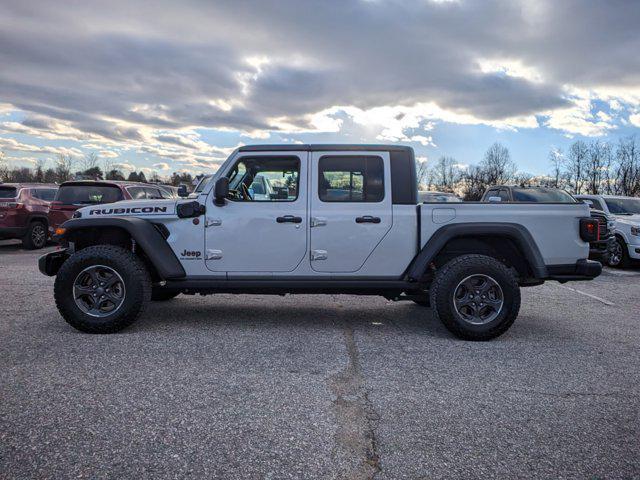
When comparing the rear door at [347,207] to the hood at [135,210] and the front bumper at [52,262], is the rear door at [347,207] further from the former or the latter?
the front bumper at [52,262]

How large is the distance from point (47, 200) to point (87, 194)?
11.7 feet

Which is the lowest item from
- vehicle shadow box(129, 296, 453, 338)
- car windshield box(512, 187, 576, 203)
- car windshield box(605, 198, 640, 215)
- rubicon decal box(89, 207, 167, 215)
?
Answer: vehicle shadow box(129, 296, 453, 338)

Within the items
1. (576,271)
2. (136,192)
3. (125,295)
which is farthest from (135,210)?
(136,192)

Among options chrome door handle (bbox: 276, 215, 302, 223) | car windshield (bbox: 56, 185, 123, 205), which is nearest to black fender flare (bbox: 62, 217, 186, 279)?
chrome door handle (bbox: 276, 215, 302, 223)

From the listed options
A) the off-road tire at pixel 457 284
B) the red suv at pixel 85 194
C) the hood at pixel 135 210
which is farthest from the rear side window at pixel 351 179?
the red suv at pixel 85 194

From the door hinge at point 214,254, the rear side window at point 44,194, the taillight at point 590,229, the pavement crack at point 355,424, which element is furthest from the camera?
the rear side window at point 44,194

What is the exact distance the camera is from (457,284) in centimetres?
478

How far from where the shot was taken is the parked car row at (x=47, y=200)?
1073 cm

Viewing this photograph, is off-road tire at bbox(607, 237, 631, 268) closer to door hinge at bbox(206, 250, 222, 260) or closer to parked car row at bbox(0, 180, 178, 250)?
door hinge at bbox(206, 250, 222, 260)

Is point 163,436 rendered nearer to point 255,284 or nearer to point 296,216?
point 255,284

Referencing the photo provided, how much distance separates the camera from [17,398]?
330cm

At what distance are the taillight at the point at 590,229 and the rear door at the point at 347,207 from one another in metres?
1.91

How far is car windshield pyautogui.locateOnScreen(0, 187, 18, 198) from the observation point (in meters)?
12.8

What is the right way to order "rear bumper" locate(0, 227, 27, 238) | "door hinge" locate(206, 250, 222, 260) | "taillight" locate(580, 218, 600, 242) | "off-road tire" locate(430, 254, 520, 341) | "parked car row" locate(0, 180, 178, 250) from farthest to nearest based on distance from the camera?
"rear bumper" locate(0, 227, 27, 238) < "parked car row" locate(0, 180, 178, 250) < "door hinge" locate(206, 250, 222, 260) < "taillight" locate(580, 218, 600, 242) < "off-road tire" locate(430, 254, 520, 341)
